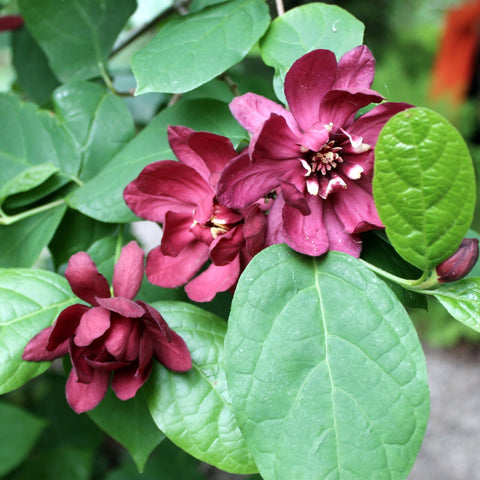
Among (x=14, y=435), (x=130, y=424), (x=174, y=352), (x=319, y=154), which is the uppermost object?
(x=319, y=154)

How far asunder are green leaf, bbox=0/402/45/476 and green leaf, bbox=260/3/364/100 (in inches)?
38.8

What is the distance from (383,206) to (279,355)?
0.13m

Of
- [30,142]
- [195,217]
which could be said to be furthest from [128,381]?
[30,142]

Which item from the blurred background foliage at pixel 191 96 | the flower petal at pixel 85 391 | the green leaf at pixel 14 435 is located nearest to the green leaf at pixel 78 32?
the blurred background foliage at pixel 191 96

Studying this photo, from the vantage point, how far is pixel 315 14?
0.51 m

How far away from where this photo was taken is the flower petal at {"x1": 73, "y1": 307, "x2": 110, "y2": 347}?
1.41 feet

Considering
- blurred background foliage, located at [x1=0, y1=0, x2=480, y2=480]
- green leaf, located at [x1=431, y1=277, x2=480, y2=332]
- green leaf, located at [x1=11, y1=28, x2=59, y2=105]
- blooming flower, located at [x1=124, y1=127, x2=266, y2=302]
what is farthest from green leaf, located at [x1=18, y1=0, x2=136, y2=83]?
green leaf, located at [x1=431, y1=277, x2=480, y2=332]

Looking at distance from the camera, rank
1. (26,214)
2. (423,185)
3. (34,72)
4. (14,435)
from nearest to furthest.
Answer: (423,185) < (26,214) < (34,72) < (14,435)

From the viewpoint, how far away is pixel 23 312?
0.49m

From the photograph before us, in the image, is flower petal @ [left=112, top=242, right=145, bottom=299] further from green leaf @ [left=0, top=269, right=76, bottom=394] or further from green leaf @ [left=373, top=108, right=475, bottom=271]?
green leaf @ [left=373, top=108, right=475, bottom=271]

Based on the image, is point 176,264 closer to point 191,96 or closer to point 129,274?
point 129,274

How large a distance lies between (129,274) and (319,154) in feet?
0.64

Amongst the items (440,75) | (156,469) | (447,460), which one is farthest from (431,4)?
(156,469)

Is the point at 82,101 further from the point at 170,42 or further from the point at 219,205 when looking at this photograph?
the point at 219,205
